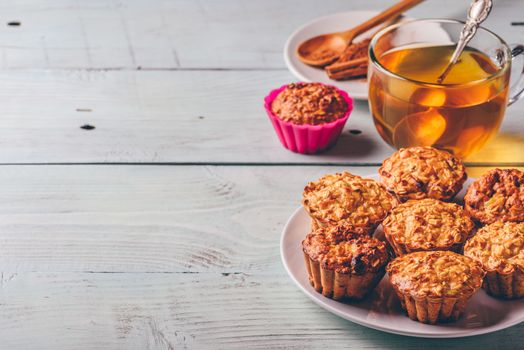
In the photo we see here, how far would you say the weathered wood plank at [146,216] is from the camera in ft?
4.13

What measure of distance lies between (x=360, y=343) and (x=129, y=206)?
19.2 inches

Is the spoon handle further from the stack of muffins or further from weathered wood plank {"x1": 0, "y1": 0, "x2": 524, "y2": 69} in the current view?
weathered wood plank {"x1": 0, "y1": 0, "x2": 524, "y2": 69}

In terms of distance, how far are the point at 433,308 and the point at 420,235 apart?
0.14 metres

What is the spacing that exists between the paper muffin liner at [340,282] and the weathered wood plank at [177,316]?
0.06 metres

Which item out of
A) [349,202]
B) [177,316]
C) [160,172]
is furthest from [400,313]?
[160,172]

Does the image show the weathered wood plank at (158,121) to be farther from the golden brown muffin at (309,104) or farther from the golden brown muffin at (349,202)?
the golden brown muffin at (349,202)

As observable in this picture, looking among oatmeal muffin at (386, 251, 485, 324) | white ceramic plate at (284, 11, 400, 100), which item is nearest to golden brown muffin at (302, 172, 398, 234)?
oatmeal muffin at (386, 251, 485, 324)

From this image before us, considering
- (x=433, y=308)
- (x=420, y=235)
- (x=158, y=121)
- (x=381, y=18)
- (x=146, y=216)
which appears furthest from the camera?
(x=381, y=18)

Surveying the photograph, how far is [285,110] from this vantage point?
4.82 feet

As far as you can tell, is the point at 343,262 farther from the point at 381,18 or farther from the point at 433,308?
the point at 381,18

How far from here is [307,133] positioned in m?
1.45

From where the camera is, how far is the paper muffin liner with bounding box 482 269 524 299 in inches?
42.6

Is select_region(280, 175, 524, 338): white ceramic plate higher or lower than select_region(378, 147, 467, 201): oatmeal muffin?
lower

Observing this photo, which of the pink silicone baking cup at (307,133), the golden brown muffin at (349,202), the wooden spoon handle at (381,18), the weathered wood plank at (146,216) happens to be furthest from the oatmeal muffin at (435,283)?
the wooden spoon handle at (381,18)
